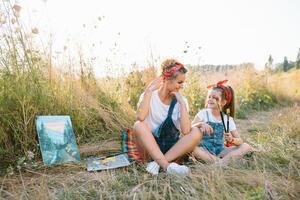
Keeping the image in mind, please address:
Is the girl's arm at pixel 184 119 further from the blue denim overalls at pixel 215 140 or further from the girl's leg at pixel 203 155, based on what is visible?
the blue denim overalls at pixel 215 140

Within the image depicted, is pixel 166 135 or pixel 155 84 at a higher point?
pixel 155 84

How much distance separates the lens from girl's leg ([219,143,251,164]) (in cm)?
296

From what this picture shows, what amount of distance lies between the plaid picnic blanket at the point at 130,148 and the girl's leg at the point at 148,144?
0.13 metres

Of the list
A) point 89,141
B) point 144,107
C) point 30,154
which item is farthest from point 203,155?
point 30,154

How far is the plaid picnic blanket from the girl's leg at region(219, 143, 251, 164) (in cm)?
69

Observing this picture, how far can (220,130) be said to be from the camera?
3.34m

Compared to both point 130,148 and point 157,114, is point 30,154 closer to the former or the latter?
point 130,148

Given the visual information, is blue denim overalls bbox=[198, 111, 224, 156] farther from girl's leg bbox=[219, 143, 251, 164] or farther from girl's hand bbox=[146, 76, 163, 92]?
girl's hand bbox=[146, 76, 163, 92]

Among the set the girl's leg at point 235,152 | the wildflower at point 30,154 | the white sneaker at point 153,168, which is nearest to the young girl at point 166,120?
the white sneaker at point 153,168

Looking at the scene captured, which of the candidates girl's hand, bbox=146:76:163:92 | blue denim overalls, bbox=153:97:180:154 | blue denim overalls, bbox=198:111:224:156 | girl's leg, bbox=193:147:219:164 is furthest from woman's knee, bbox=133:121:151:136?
blue denim overalls, bbox=198:111:224:156

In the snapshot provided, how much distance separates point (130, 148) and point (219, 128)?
791mm

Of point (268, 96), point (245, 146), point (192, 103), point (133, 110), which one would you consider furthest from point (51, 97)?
point (268, 96)

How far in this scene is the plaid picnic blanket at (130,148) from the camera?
3.12 metres

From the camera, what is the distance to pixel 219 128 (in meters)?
3.34
